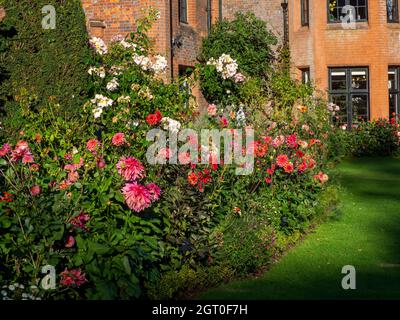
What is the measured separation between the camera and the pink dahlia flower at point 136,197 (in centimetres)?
573

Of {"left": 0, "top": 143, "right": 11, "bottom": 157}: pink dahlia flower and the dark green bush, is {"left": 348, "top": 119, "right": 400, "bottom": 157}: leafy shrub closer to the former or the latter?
the dark green bush

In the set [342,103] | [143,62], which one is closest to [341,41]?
[342,103]

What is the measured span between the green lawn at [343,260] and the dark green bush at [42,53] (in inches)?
194

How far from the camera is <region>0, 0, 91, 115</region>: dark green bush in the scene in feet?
37.8

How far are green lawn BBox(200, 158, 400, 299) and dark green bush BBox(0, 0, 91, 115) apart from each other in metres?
4.94

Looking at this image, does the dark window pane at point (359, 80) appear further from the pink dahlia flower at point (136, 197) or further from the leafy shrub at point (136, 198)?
the pink dahlia flower at point (136, 197)

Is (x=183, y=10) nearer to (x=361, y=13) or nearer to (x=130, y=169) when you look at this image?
(x=361, y=13)

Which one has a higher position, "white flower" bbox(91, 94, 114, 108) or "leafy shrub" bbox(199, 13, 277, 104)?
Answer: "leafy shrub" bbox(199, 13, 277, 104)

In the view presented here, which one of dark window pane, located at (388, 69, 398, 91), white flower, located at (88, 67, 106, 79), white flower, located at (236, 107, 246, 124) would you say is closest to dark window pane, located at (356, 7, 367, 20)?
dark window pane, located at (388, 69, 398, 91)

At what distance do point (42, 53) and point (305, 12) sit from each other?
1144cm

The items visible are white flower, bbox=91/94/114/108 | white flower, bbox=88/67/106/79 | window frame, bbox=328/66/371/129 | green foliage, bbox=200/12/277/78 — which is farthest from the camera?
window frame, bbox=328/66/371/129

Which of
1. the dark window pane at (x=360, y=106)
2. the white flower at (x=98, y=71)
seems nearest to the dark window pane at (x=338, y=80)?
the dark window pane at (x=360, y=106)

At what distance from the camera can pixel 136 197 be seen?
5719mm
